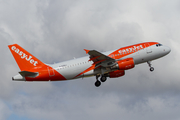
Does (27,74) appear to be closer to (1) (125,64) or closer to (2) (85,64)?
(2) (85,64)

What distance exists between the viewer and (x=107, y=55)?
1949 inches

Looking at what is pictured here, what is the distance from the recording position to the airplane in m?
48.1

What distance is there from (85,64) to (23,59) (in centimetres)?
1193

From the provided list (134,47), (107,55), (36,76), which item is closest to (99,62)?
(107,55)

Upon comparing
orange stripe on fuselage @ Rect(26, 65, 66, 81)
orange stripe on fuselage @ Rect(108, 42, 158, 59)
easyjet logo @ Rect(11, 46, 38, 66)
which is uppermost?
easyjet logo @ Rect(11, 46, 38, 66)

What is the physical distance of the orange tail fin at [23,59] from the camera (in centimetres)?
4921

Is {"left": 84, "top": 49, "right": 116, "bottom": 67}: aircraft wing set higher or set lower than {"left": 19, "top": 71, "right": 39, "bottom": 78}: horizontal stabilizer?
higher

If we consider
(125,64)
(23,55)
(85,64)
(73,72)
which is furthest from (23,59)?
(125,64)

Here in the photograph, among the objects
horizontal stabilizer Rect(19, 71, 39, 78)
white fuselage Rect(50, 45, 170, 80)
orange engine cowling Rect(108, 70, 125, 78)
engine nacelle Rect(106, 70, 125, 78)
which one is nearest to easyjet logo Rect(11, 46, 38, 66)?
horizontal stabilizer Rect(19, 71, 39, 78)

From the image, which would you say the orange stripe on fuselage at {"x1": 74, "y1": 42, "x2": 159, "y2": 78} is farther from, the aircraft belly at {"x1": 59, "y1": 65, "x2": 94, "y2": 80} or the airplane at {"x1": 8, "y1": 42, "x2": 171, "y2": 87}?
the aircraft belly at {"x1": 59, "y1": 65, "x2": 94, "y2": 80}

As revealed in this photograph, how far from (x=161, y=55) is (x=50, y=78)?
22.4 metres

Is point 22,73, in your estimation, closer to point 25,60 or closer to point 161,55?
point 25,60

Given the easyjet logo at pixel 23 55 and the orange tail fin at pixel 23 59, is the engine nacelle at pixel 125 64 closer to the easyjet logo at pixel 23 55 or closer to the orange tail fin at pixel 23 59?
the orange tail fin at pixel 23 59

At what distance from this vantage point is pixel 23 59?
162ft
